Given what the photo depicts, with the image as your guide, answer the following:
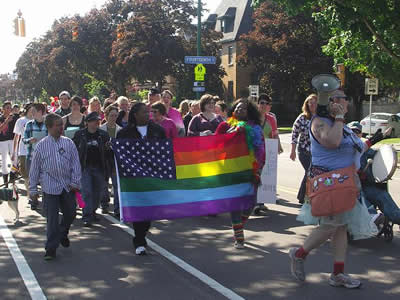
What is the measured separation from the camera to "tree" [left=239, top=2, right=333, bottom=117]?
41438 mm

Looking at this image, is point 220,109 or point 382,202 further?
point 220,109

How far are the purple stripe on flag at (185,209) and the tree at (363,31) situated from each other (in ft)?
26.5

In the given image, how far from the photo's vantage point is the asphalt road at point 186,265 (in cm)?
515

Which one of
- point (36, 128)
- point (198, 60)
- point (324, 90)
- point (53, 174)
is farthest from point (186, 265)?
point (198, 60)

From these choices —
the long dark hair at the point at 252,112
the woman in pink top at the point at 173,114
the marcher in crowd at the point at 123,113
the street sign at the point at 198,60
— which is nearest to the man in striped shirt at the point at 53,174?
the long dark hair at the point at 252,112

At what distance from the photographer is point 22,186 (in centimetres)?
1288

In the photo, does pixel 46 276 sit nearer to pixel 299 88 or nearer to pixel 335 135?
pixel 335 135

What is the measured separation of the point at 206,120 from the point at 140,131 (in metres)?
2.09

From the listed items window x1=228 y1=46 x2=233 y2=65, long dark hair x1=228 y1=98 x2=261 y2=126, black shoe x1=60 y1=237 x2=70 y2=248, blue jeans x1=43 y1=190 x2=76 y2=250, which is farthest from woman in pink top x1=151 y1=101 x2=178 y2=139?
window x1=228 y1=46 x2=233 y2=65

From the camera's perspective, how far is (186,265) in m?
6.07

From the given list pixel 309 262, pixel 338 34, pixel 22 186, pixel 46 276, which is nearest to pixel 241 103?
pixel 309 262

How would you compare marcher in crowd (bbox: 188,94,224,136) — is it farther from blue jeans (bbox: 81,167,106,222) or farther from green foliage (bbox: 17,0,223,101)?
green foliage (bbox: 17,0,223,101)

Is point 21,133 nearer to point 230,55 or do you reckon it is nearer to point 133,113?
point 133,113

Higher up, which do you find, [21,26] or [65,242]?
[21,26]
